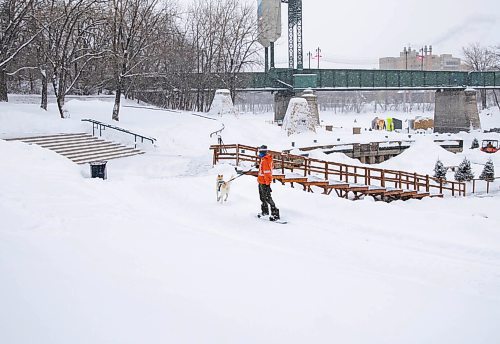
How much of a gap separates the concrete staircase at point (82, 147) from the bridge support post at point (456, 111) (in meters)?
45.9

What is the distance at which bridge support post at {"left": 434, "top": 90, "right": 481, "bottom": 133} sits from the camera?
193 feet

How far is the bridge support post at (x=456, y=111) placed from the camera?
58.8m

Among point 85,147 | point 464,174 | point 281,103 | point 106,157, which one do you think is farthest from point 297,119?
point 85,147

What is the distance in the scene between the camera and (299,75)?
53.2 metres

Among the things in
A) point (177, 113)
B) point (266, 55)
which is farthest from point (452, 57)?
point (177, 113)

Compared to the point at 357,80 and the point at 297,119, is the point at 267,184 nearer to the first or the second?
Result: the point at 297,119

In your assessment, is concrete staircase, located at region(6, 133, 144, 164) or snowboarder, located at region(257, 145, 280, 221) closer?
snowboarder, located at region(257, 145, 280, 221)

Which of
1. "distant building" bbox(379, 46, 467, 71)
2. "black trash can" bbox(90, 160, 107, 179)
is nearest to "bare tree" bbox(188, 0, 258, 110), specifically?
"black trash can" bbox(90, 160, 107, 179)

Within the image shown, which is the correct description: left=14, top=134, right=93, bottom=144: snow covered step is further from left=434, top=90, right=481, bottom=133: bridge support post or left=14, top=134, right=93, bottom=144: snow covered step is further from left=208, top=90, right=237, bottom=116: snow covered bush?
left=434, top=90, right=481, bottom=133: bridge support post

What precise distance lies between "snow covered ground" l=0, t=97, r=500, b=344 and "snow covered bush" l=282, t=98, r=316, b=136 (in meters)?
24.2

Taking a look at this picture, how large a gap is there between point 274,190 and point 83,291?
8.45 metres

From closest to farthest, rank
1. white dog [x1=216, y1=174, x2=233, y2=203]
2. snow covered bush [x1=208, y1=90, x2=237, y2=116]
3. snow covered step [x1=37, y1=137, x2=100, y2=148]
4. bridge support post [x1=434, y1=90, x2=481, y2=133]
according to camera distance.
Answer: white dog [x1=216, y1=174, x2=233, y2=203], snow covered step [x1=37, y1=137, x2=100, y2=148], snow covered bush [x1=208, y1=90, x2=237, y2=116], bridge support post [x1=434, y1=90, x2=481, y2=133]

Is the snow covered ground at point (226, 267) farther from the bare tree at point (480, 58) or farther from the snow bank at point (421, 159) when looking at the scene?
the bare tree at point (480, 58)

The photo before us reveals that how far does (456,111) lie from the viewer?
200 ft
